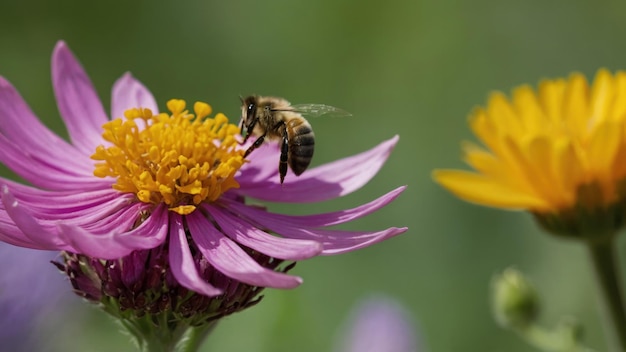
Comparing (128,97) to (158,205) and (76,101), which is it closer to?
(76,101)

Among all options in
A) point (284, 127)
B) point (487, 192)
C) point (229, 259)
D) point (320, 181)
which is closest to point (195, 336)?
point (229, 259)

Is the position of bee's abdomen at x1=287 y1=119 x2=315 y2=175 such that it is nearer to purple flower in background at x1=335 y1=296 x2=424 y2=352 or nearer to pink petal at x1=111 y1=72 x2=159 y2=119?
pink petal at x1=111 y1=72 x2=159 y2=119

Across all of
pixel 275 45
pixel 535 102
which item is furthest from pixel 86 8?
pixel 535 102

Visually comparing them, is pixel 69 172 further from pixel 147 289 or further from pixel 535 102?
pixel 535 102

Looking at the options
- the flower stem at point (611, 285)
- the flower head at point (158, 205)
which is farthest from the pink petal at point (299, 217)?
the flower stem at point (611, 285)

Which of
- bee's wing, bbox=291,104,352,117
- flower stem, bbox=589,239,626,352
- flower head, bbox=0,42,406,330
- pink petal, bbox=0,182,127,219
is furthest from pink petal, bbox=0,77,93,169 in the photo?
flower stem, bbox=589,239,626,352
